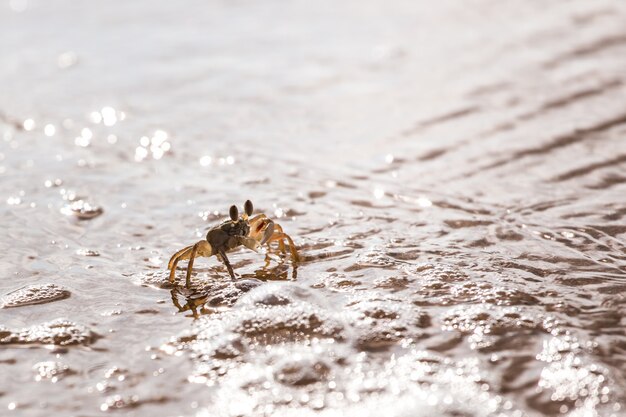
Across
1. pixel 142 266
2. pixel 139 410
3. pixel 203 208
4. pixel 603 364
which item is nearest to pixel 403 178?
pixel 203 208

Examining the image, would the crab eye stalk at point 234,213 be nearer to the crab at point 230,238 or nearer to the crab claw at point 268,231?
the crab at point 230,238

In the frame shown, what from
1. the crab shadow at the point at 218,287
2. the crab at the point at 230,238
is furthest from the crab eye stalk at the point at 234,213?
the crab shadow at the point at 218,287

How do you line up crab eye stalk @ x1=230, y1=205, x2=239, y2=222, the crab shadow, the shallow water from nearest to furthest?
the shallow water
the crab shadow
crab eye stalk @ x1=230, y1=205, x2=239, y2=222

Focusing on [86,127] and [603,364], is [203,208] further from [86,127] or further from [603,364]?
[603,364]

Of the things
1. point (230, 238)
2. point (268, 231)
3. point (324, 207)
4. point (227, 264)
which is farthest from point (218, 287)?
point (324, 207)

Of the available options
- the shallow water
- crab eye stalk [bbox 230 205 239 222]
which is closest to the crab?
crab eye stalk [bbox 230 205 239 222]

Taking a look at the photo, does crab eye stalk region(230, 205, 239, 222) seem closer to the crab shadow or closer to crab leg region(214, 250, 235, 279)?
crab leg region(214, 250, 235, 279)
